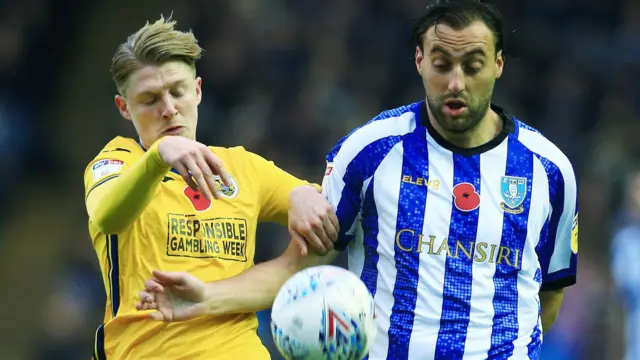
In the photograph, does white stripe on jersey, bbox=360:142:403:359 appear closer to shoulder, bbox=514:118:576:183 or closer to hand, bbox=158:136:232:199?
shoulder, bbox=514:118:576:183

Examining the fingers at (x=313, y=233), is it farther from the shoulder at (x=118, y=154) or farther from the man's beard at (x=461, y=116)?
the shoulder at (x=118, y=154)

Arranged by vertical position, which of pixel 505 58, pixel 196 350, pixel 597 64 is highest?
pixel 597 64

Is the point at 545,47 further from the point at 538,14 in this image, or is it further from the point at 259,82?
the point at 259,82

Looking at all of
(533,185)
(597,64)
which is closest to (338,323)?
(533,185)

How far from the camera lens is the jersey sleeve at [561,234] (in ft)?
14.3

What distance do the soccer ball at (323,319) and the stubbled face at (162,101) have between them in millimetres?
1036

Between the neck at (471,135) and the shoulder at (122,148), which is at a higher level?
the neck at (471,135)

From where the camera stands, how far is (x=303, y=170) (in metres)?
10.0

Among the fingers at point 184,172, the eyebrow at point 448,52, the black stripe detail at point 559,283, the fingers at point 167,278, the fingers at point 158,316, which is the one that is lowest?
the fingers at point 158,316

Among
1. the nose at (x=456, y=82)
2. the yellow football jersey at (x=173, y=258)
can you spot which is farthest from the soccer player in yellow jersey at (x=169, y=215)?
the nose at (x=456, y=82)

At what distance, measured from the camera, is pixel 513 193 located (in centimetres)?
430

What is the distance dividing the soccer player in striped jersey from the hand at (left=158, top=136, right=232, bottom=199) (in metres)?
0.46

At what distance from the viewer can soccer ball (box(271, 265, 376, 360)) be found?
3.62 m

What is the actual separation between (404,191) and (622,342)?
567 cm
